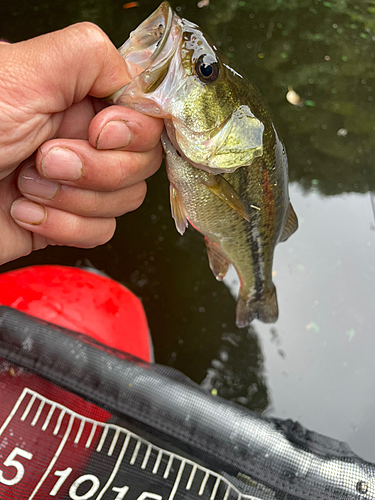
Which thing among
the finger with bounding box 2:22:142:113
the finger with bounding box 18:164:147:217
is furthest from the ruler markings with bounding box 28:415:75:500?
the finger with bounding box 2:22:142:113

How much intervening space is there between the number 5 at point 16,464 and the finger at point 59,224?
2.51 ft

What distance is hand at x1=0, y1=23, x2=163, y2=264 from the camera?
3.34ft

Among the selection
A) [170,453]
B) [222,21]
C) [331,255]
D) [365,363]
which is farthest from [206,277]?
[222,21]

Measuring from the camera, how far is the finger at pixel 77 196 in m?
1.23

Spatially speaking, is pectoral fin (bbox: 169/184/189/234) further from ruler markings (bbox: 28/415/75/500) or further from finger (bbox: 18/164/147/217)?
ruler markings (bbox: 28/415/75/500)

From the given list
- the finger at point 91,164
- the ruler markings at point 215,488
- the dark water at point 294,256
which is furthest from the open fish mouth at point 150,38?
the dark water at point 294,256

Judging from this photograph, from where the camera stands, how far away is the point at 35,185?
123 cm

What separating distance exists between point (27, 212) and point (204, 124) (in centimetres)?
67

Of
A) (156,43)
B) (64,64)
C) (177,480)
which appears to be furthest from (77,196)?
(177,480)

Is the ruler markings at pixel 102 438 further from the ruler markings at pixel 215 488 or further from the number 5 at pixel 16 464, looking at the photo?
the ruler markings at pixel 215 488

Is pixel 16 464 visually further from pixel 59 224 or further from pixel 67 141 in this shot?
pixel 67 141

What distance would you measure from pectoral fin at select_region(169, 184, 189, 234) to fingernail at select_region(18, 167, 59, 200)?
38 centimetres

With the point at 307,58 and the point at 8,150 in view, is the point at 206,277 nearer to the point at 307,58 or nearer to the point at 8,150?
the point at 8,150

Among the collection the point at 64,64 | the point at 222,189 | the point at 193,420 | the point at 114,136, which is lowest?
the point at 193,420
